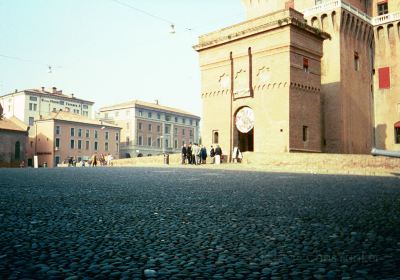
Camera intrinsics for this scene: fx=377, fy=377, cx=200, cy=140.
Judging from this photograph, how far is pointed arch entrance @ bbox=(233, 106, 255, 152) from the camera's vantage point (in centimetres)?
3112

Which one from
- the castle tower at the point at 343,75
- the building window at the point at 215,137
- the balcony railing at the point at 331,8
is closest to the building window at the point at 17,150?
the building window at the point at 215,137

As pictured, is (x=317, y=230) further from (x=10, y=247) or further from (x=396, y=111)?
(x=396, y=111)

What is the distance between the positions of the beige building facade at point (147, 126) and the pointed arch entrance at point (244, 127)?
48078mm

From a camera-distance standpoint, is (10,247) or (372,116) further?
(372,116)

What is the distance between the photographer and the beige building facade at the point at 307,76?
2917 centimetres

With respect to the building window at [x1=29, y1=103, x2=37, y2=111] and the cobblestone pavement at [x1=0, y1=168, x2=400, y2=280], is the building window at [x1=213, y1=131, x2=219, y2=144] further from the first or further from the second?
the building window at [x1=29, y1=103, x2=37, y2=111]

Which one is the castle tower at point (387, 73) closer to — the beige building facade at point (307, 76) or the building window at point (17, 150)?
the beige building facade at point (307, 76)

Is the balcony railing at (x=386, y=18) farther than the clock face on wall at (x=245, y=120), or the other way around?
the balcony railing at (x=386, y=18)

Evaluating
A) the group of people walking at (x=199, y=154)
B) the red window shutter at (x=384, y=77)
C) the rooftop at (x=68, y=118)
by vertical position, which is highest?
the red window shutter at (x=384, y=77)

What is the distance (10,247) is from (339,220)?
3.13m

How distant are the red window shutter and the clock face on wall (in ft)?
63.9

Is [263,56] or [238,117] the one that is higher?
[263,56]

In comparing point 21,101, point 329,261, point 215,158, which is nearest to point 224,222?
point 329,261

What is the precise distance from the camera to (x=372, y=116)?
41688 mm
